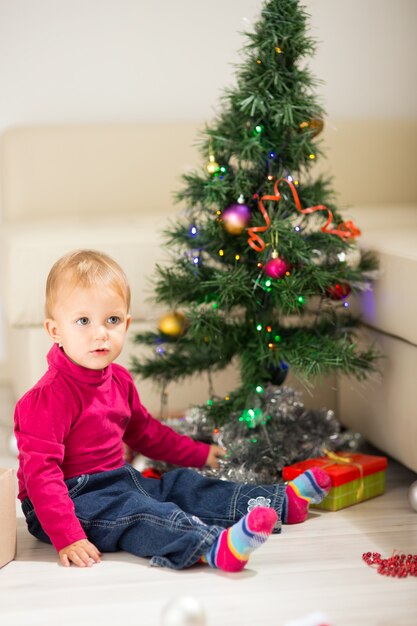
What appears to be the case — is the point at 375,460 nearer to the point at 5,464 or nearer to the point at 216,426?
the point at 216,426

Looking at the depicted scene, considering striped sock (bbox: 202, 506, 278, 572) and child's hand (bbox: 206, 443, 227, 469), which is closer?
striped sock (bbox: 202, 506, 278, 572)

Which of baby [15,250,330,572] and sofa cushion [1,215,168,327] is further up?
sofa cushion [1,215,168,327]

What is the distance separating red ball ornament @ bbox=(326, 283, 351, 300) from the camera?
78.2 inches

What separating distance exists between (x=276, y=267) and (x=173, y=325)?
326 mm

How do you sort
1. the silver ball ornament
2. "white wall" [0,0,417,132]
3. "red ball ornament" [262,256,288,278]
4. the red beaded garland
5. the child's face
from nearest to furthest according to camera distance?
the red beaded garland → the child's face → the silver ball ornament → "red ball ornament" [262,256,288,278] → "white wall" [0,0,417,132]

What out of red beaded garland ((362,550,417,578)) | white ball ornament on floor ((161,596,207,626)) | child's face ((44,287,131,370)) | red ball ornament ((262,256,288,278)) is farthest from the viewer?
red ball ornament ((262,256,288,278))

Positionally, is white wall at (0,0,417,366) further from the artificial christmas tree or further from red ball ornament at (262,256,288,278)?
red ball ornament at (262,256,288,278)

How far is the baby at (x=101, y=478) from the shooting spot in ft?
5.13

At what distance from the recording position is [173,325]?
2111 mm

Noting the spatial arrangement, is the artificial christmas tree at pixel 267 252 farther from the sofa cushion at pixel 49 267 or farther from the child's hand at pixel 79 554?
the child's hand at pixel 79 554

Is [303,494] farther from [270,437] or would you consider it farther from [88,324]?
[88,324]

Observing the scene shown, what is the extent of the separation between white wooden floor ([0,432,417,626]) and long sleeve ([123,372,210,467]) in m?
0.29

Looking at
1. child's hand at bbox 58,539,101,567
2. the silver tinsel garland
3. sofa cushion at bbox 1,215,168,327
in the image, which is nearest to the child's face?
child's hand at bbox 58,539,101,567

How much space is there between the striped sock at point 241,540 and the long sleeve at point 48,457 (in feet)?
0.78
